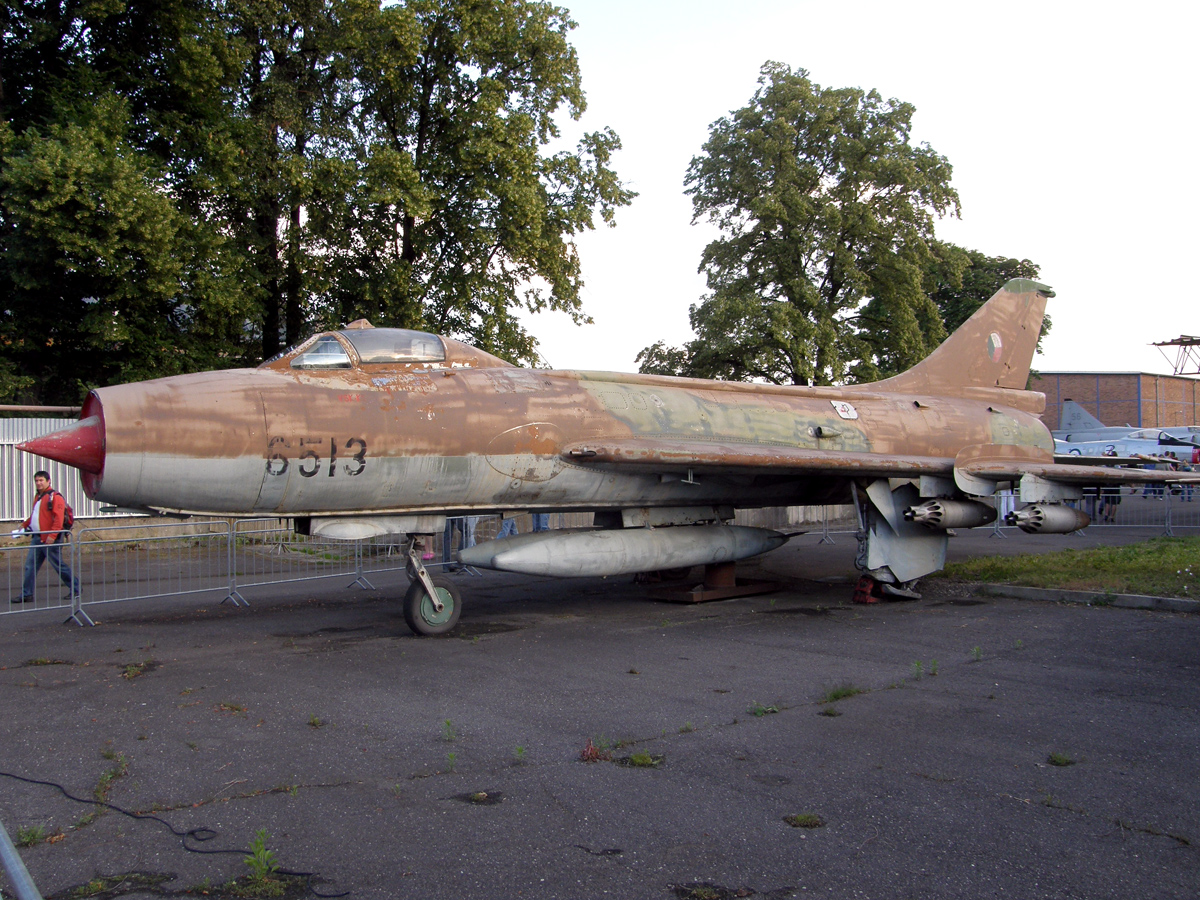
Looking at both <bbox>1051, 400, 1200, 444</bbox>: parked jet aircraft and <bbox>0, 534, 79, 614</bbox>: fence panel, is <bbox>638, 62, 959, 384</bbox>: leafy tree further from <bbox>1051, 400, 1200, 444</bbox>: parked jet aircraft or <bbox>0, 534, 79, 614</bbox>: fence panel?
<bbox>0, 534, 79, 614</bbox>: fence panel

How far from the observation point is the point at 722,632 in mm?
8914

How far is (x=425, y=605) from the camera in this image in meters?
8.56

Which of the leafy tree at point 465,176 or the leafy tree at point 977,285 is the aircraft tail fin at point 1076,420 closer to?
the leafy tree at point 977,285

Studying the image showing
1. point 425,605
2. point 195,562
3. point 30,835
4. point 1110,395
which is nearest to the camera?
point 30,835

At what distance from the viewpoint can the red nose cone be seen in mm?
6629

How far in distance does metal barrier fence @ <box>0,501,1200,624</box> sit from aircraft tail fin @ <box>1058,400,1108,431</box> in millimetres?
25319

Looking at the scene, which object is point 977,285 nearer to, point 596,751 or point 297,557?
point 297,557

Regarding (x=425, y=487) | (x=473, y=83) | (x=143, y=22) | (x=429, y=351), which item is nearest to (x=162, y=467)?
(x=425, y=487)

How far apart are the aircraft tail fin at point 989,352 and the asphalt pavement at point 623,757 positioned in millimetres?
5334

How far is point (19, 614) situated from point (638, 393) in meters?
8.20

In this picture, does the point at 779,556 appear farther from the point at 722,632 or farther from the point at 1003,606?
the point at 722,632

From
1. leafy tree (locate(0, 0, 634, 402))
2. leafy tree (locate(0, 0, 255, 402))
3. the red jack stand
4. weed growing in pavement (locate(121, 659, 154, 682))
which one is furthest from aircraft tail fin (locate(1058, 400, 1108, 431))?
weed growing in pavement (locate(121, 659, 154, 682))

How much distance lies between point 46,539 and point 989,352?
1455cm

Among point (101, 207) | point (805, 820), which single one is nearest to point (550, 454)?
point (805, 820)
